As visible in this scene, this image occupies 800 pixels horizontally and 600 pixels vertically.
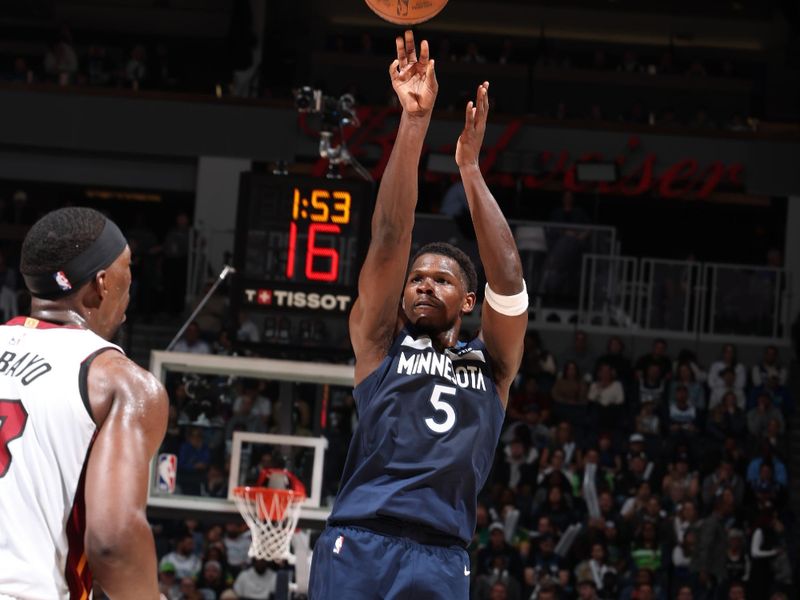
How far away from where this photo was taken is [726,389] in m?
18.1

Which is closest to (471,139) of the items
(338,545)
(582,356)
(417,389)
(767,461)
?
(417,389)

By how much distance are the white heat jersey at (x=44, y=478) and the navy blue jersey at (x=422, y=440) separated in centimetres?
153

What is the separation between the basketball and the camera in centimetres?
573

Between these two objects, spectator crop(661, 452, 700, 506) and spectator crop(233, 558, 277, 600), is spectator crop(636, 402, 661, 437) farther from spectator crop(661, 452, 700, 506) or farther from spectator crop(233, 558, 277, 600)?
spectator crop(233, 558, 277, 600)

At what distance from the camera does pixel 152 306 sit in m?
19.8

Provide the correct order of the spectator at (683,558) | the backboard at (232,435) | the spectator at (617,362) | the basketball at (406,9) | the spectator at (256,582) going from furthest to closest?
the spectator at (617,362) < the spectator at (683,558) < the spectator at (256,582) < the backboard at (232,435) < the basketball at (406,9)

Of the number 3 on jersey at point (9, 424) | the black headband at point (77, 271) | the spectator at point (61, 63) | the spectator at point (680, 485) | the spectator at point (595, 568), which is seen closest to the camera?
the number 3 on jersey at point (9, 424)

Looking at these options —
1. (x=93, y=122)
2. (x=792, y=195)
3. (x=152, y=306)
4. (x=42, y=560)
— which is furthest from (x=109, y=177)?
(x=42, y=560)

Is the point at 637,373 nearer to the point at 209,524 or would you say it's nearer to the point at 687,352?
the point at 687,352

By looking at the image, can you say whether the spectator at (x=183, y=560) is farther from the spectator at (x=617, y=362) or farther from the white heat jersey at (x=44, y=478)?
the white heat jersey at (x=44, y=478)

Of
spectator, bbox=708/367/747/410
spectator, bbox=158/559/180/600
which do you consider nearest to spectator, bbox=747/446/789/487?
spectator, bbox=708/367/747/410

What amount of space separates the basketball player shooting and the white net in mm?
5365

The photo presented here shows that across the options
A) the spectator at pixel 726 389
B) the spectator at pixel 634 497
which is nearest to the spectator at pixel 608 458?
the spectator at pixel 634 497

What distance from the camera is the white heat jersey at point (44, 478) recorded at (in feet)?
10.3
